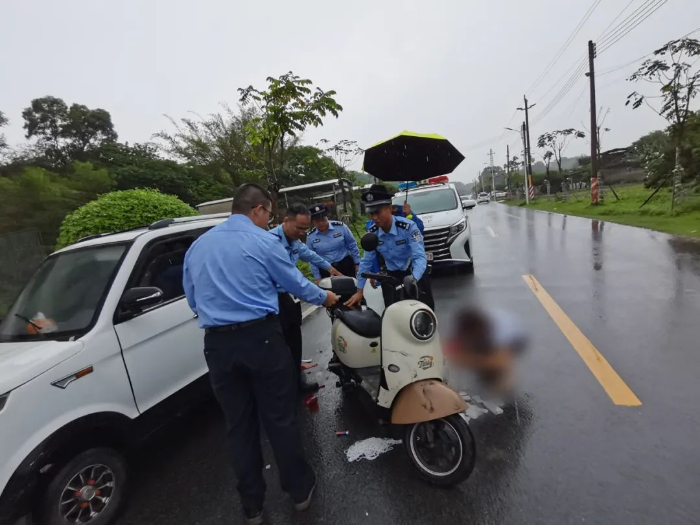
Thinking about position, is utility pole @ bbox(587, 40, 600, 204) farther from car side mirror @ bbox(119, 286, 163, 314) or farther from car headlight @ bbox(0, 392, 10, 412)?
car headlight @ bbox(0, 392, 10, 412)

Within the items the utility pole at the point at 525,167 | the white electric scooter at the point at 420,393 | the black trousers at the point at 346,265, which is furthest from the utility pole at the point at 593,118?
the white electric scooter at the point at 420,393

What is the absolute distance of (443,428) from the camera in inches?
93.2

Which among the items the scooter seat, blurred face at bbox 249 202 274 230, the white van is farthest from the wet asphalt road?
the white van

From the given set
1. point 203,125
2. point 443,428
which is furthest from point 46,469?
point 203,125

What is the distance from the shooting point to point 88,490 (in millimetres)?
2234

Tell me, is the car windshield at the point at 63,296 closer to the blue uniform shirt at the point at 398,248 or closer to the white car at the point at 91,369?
the white car at the point at 91,369

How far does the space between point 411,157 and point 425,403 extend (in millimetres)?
4842

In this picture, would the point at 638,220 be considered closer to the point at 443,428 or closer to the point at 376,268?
the point at 376,268

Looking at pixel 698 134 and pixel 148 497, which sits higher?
pixel 698 134

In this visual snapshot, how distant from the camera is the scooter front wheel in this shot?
7.29ft

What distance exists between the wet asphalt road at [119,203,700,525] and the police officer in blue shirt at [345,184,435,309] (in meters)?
1.16

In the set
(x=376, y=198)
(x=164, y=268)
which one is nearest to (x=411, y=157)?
(x=376, y=198)

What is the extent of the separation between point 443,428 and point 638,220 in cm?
1446

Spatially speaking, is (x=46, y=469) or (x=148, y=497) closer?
(x=46, y=469)
